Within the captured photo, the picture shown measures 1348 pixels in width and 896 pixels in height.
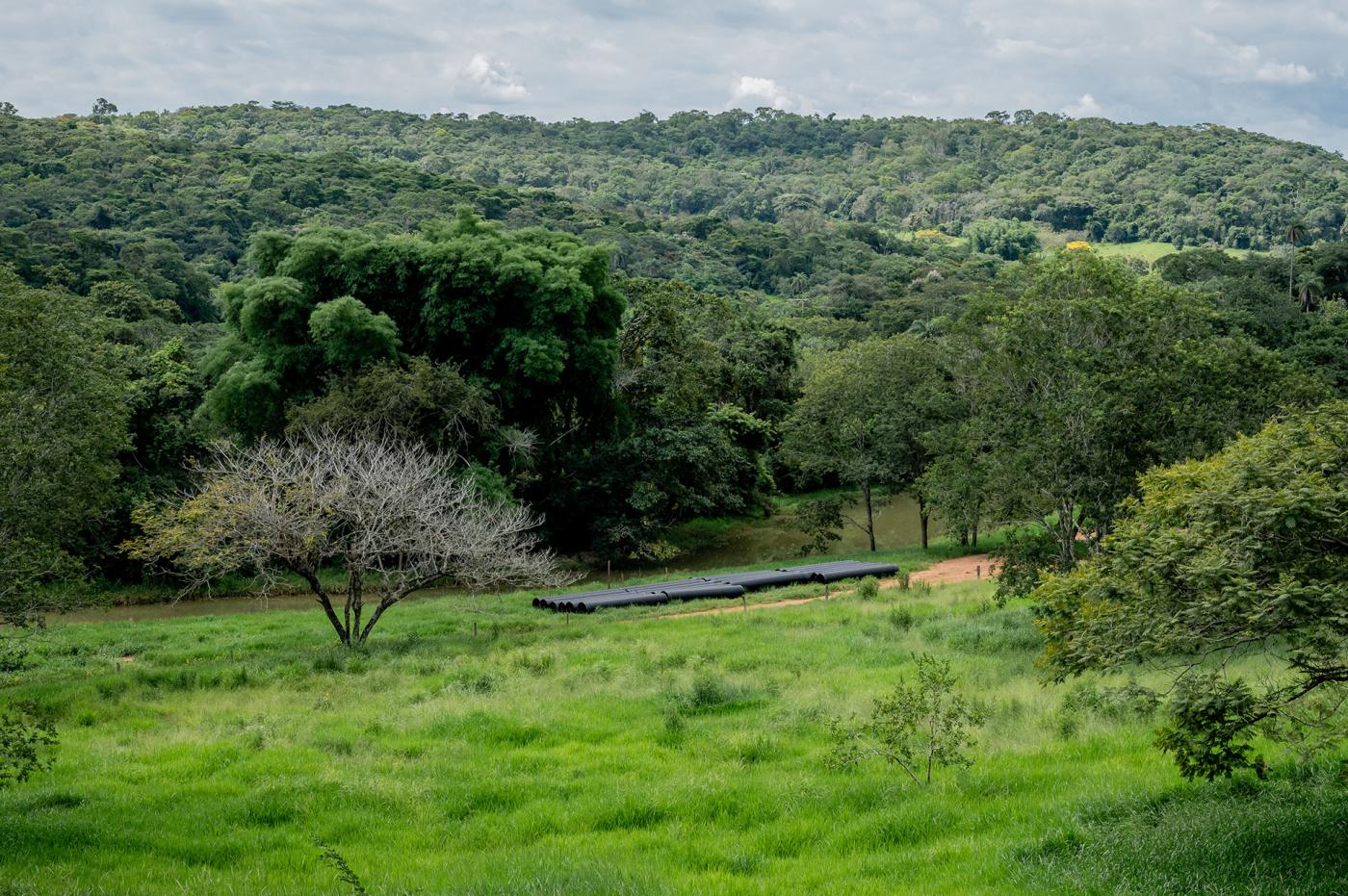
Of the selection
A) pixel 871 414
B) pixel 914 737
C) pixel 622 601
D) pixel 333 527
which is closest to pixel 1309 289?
pixel 871 414

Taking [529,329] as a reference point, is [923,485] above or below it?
below

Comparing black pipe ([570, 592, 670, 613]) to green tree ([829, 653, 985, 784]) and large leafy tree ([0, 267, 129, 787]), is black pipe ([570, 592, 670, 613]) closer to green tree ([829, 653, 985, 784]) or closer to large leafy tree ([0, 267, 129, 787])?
large leafy tree ([0, 267, 129, 787])

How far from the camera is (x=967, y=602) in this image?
25797mm

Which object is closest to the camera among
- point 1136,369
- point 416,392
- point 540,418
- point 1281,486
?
point 1281,486

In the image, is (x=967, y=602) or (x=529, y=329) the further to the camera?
(x=529, y=329)

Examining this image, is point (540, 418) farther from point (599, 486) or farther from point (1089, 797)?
point (1089, 797)

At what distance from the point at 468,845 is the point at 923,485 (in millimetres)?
28741

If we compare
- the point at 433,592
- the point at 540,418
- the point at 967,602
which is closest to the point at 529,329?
the point at 540,418

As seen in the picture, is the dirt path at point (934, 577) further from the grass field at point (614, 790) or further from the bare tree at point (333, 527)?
the grass field at point (614, 790)

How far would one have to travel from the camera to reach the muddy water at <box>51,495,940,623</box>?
33656mm

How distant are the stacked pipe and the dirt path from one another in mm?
1153

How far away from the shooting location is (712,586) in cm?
3153

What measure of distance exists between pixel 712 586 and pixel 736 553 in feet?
41.1

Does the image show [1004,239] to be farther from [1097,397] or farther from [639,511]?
[1097,397]
